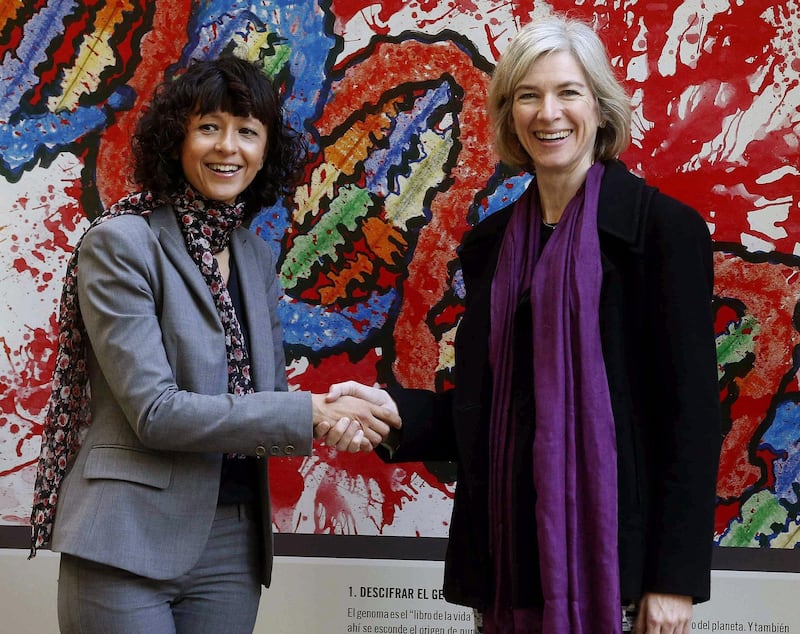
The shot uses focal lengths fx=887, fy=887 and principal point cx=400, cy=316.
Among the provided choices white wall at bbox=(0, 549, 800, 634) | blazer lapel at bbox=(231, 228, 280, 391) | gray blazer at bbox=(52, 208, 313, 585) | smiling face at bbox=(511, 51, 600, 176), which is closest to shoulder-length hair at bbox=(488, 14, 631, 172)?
smiling face at bbox=(511, 51, 600, 176)

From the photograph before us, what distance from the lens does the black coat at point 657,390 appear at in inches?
62.0

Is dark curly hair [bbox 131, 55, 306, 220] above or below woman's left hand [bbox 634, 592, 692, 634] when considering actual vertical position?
above

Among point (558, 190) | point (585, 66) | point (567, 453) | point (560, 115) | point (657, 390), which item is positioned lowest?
point (567, 453)

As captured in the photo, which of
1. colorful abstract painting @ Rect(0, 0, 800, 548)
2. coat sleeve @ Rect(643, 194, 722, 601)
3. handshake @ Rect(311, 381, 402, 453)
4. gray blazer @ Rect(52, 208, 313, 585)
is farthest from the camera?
colorful abstract painting @ Rect(0, 0, 800, 548)

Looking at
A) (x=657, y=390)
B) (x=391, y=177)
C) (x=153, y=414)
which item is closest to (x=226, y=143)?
(x=153, y=414)

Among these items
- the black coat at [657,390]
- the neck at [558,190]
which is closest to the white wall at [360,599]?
the black coat at [657,390]

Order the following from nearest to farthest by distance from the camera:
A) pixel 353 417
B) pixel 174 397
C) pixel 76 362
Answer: pixel 174 397, pixel 76 362, pixel 353 417

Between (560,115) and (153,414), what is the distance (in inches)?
38.9

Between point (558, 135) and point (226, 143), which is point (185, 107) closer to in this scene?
point (226, 143)

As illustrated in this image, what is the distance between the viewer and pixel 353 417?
6.72 ft

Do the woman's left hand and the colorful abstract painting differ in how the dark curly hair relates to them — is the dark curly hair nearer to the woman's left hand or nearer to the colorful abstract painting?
the colorful abstract painting

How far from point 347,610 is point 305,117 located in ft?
4.94

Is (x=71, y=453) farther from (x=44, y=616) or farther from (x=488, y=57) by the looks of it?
(x=488, y=57)

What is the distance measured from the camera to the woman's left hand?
1576 millimetres
